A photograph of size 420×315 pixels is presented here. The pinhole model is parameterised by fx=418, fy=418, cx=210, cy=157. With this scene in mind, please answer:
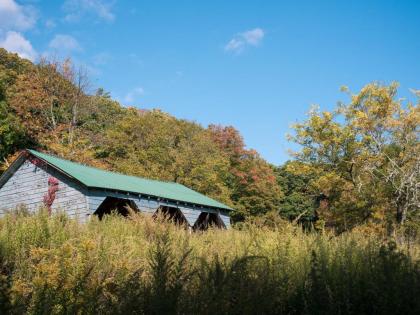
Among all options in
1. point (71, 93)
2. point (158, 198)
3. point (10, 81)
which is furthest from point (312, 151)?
point (10, 81)

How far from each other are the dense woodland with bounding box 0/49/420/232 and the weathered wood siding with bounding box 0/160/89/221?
27.8 feet

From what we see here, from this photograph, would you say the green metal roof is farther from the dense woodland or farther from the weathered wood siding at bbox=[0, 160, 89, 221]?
the dense woodland

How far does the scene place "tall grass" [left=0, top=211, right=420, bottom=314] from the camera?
3488 millimetres

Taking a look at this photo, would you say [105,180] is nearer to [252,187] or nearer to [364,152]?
[364,152]

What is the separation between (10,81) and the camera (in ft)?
138

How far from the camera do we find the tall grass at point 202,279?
3488mm

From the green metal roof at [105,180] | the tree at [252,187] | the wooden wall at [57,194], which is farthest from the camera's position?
the tree at [252,187]

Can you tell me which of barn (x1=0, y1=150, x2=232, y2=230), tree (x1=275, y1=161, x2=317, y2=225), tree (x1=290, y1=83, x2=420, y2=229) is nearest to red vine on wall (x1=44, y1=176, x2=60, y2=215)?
barn (x1=0, y1=150, x2=232, y2=230)

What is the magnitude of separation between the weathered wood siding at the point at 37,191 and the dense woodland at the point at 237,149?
333 inches

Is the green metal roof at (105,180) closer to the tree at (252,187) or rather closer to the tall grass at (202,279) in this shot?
the tall grass at (202,279)

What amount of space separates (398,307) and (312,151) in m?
25.6

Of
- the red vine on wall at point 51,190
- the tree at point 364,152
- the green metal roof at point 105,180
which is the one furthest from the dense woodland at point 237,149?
the red vine on wall at point 51,190

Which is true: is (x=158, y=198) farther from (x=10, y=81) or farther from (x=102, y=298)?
(x=10, y=81)

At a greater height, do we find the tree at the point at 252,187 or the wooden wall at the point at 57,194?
the tree at the point at 252,187
